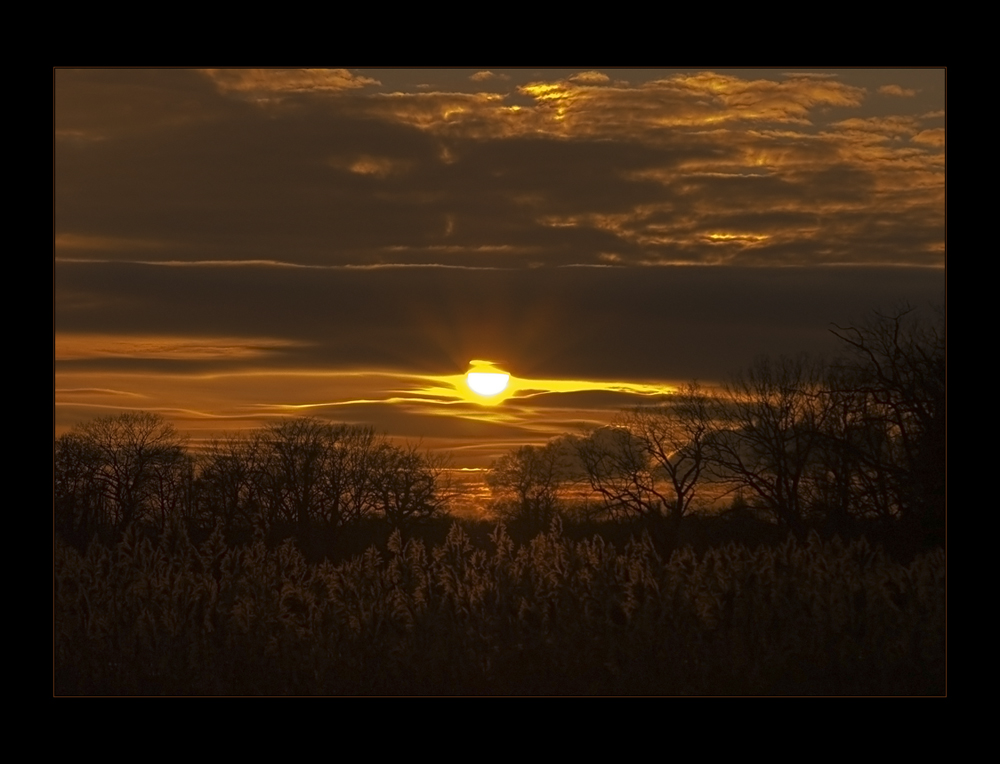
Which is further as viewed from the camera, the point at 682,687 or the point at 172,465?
Answer: the point at 172,465

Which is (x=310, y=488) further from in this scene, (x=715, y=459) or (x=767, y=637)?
(x=767, y=637)

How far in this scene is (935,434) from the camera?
14.9 metres

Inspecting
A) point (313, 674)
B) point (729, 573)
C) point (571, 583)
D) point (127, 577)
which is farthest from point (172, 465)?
point (729, 573)

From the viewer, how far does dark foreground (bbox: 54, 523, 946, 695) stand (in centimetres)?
1188

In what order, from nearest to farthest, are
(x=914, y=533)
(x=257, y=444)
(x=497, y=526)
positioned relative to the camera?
(x=497, y=526) → (x=914, y=533) → (x=257, y=444)

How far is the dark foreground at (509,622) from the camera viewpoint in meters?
11.9

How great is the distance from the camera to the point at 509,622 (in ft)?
39.5

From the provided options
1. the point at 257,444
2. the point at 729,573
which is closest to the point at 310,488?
the point at 257,444

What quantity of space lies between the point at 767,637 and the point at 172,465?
26.9 feet

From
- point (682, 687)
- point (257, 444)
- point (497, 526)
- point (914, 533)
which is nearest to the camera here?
point (682, 687)

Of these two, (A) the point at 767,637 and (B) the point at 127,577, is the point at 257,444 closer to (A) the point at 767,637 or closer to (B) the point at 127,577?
(B) the point at 127,577

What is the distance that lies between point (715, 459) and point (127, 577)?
27.0 feet

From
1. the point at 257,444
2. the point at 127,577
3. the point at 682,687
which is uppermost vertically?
the point at 257,444

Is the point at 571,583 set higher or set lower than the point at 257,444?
lower
